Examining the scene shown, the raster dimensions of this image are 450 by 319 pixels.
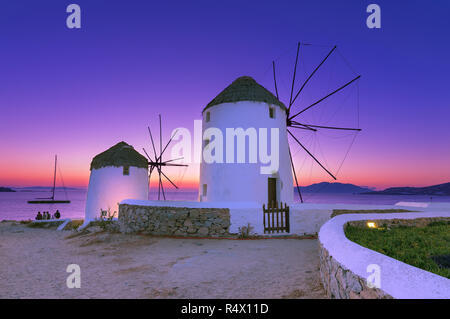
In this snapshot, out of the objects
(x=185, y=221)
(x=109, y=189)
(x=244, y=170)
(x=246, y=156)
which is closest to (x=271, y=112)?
(x=246, y=156)

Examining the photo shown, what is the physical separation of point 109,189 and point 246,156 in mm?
12068

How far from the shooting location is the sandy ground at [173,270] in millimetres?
5012

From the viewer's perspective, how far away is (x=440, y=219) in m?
9.33

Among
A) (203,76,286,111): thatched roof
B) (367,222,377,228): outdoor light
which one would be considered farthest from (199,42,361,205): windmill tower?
(367,222,377,228): outdoor light

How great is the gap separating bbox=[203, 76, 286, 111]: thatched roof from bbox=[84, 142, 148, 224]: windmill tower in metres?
8.79

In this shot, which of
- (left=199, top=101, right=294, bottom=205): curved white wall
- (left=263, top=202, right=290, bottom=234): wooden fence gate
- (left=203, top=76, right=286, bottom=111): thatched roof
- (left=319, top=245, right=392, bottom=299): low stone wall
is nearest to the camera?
(left=319, top=245, right=392, bottom=299): low stone wall

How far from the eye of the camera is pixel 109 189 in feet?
69.7

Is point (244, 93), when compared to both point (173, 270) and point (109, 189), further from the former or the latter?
point (109, 189)

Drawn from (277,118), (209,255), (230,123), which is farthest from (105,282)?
(277,118)

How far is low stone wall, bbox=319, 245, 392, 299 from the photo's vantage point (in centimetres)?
272

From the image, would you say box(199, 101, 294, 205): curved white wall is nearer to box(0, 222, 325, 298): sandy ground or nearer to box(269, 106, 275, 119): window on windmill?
box(269, 106, 275, 119): window on windmill
